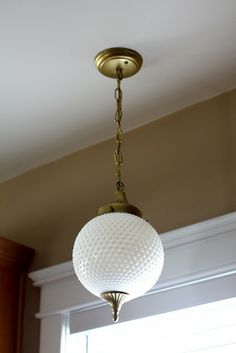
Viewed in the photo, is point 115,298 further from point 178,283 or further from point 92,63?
point 92,63

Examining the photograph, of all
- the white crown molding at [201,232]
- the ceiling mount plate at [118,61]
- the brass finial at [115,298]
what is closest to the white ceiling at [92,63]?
the ceiling mount plate at [118,61]

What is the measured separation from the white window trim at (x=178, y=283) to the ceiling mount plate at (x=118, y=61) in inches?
18.8

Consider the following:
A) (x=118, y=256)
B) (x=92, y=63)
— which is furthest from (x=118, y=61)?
(x=118, y=256)

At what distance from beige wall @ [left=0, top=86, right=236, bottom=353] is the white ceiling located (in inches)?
2.3

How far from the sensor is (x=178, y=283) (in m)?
1.82

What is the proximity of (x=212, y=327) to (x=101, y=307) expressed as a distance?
1.21 feet

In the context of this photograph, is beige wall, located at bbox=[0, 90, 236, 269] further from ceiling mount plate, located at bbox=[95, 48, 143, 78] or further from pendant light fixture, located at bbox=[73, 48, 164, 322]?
pendant light fixture, located at bbox=[73, 48, 164, 322]

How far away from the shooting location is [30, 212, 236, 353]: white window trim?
5.75ft

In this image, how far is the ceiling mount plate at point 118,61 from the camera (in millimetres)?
1779

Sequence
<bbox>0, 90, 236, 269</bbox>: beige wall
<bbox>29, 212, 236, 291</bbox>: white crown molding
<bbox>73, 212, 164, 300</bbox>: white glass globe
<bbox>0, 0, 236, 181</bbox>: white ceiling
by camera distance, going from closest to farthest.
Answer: <bbox>73, 212, 164, 300</bbox>: white glass globe, <bbox>0, 0, 236, 181</bbox>: white ceiling, <bbox>29, 212, 236, 291</bbox>: white crown molding, <bbox>0, 90, 236, 269</bbox>: beige wall

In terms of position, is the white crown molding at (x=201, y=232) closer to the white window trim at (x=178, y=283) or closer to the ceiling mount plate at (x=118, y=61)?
the white window trim at (x=178, y=283)

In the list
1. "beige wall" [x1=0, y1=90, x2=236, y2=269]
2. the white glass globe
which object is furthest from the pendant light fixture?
"beige wall" [x1=0, y1=90, x2=236, y2=269]

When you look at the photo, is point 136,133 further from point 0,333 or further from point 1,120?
point 0,333

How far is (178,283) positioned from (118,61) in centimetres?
64
